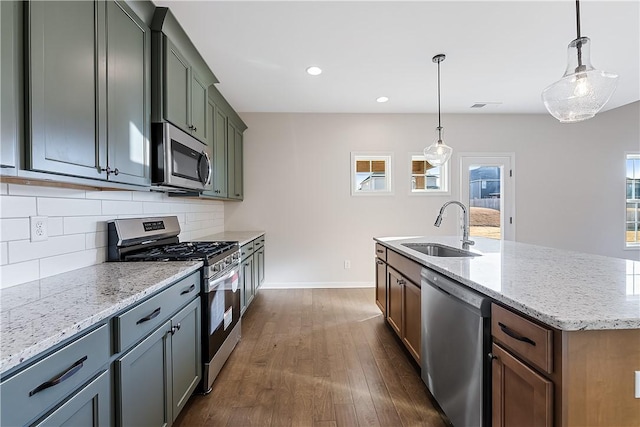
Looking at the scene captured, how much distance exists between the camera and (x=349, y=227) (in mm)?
4621

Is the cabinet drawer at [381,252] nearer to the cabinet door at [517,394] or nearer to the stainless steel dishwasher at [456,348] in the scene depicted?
the stainless steel dishwasher at [456,348]

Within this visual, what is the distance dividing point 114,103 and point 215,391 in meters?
1.87

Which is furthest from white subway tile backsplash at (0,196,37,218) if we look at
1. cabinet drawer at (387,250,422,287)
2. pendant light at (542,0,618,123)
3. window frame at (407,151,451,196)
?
window frame at (407,151,451,196)

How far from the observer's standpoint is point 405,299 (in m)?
2.38

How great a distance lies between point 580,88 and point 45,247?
3020mm

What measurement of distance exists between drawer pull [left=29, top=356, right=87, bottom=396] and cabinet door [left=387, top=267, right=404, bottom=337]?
2057 millimetres

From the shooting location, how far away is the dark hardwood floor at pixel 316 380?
177 cm

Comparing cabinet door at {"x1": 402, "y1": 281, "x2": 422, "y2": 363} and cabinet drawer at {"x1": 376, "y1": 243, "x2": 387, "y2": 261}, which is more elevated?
cabinet drawer at {"x1": 376, "y1": 243, "x2": 387, "y2": 261}

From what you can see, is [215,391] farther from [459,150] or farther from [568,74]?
[459,150]

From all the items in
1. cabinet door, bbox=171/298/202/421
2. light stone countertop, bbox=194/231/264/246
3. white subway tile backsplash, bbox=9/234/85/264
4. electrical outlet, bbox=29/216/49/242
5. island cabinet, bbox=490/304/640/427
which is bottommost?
cabinet door, bbox=171/298/202/421

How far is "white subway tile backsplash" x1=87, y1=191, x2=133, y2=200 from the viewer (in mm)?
1833

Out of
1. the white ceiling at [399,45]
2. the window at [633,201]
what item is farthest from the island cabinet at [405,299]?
the window at [633,201]

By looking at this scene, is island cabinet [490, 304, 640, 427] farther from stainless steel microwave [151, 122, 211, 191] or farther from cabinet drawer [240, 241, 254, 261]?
cabinet drawer [240, 241, 254, 261]

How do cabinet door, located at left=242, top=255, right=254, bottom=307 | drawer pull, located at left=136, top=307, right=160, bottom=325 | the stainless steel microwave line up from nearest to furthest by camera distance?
drawer pull, located at left=136, top=307, right=160, bottom=325
the stainless steel microwave
cabinet door, located at left=242, top=255, right=254, bottom=307
